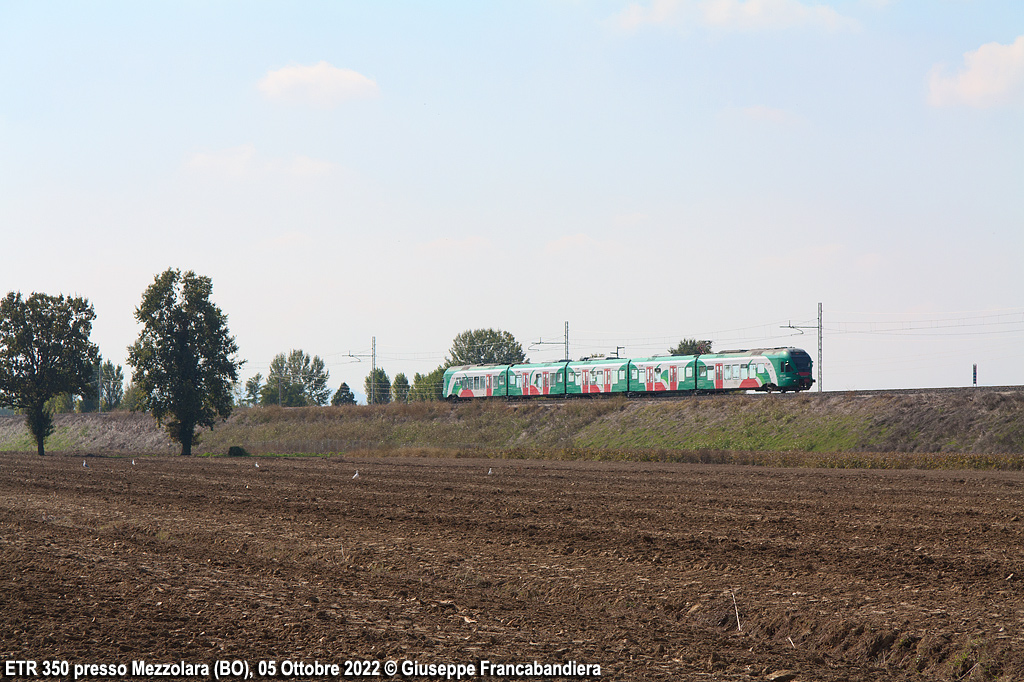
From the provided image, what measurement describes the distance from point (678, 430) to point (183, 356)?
39046 millimetres

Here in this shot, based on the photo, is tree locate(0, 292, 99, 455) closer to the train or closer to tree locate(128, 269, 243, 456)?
tree locate(128, 269, 243, 456)

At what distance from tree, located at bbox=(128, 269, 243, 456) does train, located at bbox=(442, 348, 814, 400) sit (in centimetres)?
2377

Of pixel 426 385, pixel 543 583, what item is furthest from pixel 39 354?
pixel 426 385

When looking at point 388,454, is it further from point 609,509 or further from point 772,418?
point 609,509

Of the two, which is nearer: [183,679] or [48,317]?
[183,679]

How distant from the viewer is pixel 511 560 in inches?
635

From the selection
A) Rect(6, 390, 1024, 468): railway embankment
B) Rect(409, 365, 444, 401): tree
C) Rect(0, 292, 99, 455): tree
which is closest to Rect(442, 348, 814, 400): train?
Rect(6, 390, 1024, 468): railway embankment

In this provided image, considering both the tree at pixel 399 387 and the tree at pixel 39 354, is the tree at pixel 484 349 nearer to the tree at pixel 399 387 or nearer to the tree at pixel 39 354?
the tree at pixel 399 387

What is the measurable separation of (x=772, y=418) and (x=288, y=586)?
50482mm

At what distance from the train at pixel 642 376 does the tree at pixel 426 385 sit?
219 ft

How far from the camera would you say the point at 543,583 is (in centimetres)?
1412

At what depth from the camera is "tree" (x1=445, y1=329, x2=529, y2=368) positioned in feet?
569

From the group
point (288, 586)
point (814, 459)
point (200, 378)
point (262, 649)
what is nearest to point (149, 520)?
point (288, 586)

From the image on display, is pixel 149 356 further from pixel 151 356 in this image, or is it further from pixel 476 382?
pixel 476 382
